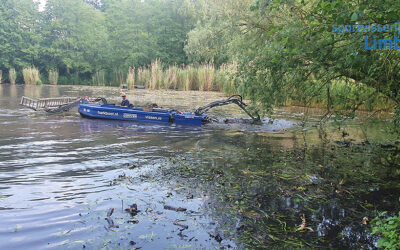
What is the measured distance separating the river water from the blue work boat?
11.0ft

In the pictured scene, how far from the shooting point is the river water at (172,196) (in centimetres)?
462

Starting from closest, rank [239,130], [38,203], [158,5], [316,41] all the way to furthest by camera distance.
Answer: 1. [38,203]
2. [316,41]
3. [239,130]
4. [158,5]

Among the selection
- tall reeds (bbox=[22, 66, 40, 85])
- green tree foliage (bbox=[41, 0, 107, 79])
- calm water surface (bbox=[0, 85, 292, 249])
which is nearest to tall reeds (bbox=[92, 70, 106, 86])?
green tree foliage (bbox=[41, 0, 107, 79])

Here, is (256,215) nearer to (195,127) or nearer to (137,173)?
(137,173)

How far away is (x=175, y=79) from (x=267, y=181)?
25.9 m

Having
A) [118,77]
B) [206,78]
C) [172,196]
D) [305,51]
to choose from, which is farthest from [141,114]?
[118,77]

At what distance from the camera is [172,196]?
6027mm

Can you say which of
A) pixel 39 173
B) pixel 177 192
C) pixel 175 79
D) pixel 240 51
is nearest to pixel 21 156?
pixel 39 173

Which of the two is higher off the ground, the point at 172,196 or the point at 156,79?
the point at 156,79

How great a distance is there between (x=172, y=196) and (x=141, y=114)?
29.9 ft

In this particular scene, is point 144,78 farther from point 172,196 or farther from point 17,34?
point 172,196

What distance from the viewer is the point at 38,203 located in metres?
5.69

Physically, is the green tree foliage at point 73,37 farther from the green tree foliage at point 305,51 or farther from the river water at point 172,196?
the river water at point 172,196

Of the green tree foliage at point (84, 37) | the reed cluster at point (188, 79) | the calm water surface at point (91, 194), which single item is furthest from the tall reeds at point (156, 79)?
the calm water surface at point (91, 194)
